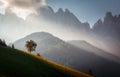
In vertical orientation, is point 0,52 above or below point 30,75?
above

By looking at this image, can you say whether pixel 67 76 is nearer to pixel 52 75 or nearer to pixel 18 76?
pixel 52 75

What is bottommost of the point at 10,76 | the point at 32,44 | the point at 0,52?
the point at 10,76

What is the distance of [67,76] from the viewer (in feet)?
244

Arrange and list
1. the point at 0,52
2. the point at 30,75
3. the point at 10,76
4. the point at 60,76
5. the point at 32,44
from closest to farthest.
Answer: the point at 10,76, the point at 30,75, the point at 60,76, the point at 0,52, the point at 32,44

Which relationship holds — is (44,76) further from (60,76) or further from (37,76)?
(60,76)

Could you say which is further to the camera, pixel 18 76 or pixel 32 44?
pixel 32 44

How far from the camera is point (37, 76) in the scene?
60.9 metres

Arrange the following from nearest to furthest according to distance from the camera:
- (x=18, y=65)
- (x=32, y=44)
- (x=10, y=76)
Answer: (x=10, y=76), (x=18, y=65), (x=32, y=44)

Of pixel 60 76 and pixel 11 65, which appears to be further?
pixel 60 76

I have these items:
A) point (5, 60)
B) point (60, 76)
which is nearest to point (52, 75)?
point (60, 76)

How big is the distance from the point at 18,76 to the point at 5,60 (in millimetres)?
11614

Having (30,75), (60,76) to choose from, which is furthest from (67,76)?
(30,75)

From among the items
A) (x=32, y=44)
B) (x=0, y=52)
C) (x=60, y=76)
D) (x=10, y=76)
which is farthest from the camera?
(x=32, y=44)

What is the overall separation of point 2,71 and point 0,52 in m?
21.0
